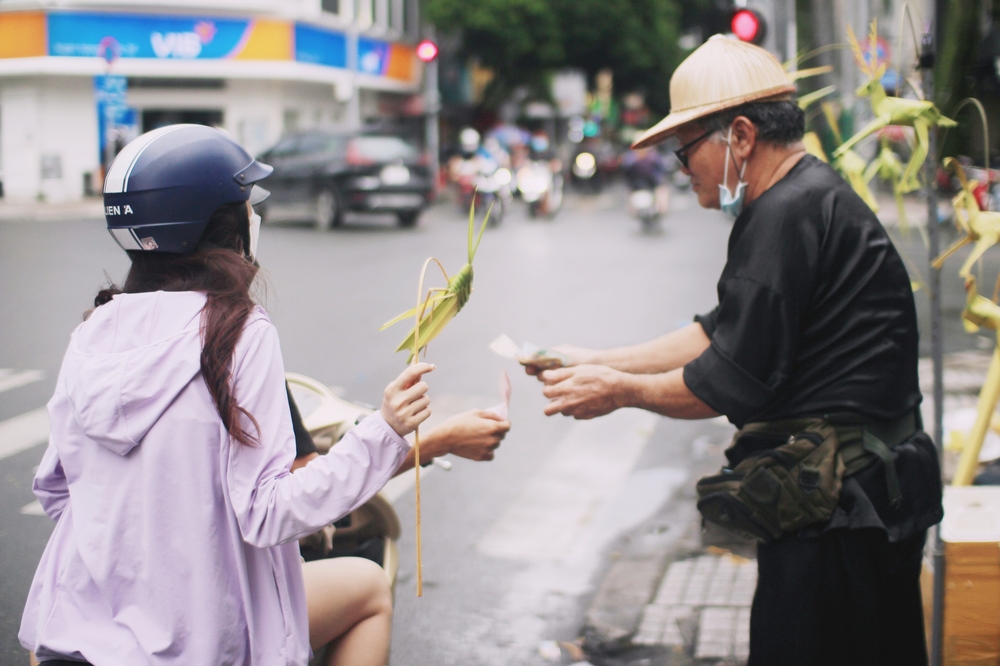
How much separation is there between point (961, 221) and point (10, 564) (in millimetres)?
3534

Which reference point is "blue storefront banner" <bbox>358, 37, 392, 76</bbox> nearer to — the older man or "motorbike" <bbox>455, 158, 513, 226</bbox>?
"motorbike" <bbox>455, 158, 513, 226</bbox>

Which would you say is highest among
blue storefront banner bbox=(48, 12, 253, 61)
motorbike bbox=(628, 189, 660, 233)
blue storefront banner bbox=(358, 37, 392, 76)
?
blue storefront banner bbox=(358, 37, 392, 76)

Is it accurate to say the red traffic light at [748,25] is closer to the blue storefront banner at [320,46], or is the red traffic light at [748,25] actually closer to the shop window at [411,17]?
the blue storefront banner at [320,46]

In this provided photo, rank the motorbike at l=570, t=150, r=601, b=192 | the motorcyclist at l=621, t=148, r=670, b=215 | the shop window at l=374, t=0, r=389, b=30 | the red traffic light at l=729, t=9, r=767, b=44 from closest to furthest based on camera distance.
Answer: the red traffic light at l=729, t=9, r=767, b=44, the motorcyclist at l=621, t=148, r=670, b=215, the motorbike at l=570, t=150, r=601, b=192, the shop window at l=374, t=0, r=389, b=30

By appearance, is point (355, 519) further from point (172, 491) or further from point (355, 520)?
point (172, 491)

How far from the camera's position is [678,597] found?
150 inches

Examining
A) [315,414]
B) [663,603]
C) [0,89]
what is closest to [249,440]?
[315,414]

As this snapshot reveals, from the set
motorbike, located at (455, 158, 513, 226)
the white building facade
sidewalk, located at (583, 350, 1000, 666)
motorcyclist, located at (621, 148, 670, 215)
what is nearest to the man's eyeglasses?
sidewalk, located at (583, 350, 1000, 666)

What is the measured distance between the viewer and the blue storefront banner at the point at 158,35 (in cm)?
2070

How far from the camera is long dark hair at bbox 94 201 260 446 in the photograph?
1.63m

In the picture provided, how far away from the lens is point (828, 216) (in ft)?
6.83

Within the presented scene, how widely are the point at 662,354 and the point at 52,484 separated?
1542 mm

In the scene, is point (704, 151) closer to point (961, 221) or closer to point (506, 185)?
point (961, 221)

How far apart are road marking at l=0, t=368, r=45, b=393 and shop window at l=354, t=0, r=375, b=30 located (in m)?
25.8
